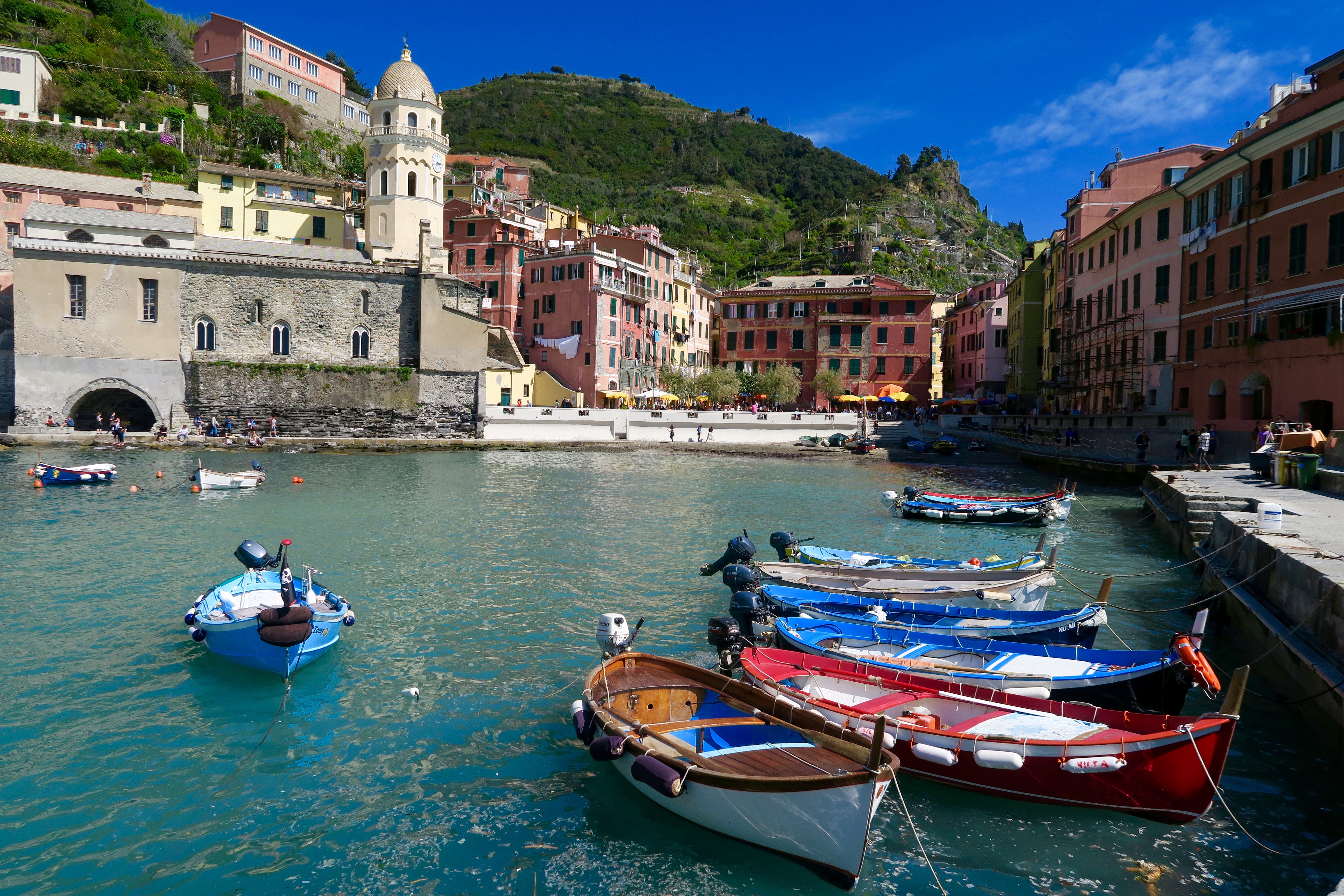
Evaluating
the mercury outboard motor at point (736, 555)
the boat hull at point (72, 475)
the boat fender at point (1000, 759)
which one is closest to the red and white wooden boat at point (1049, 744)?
the boat fender at point (1000, 759)

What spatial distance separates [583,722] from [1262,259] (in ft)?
107

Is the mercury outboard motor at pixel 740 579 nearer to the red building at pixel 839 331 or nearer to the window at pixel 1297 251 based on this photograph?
the window at pixel 1297 251

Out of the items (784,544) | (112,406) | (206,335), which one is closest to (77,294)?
(206,335)

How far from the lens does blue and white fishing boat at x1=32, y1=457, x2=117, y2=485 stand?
28297 mm

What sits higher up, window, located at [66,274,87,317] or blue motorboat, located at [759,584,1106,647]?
window, located at [66,274,87,317]

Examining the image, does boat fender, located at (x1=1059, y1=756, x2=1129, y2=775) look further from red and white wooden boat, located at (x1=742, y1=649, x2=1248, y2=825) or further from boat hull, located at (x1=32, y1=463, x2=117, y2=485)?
boat hull, located at (x1=32, y1=463, x2=117, y2=485)

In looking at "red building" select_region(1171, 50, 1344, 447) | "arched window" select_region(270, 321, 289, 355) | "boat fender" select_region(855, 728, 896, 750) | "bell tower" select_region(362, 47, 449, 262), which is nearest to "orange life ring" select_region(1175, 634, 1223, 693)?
"boat fender" select_region(855, 728, 896, 750)

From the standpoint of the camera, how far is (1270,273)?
2859 centimetres

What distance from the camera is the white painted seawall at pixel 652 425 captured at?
5119 centimetres

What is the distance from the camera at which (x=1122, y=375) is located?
40438 mm

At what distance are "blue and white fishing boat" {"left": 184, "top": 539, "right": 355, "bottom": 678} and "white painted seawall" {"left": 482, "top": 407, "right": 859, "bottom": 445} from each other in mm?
38391

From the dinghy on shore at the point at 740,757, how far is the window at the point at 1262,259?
1212 inches

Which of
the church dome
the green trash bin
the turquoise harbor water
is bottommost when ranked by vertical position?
the turquoise harbor water

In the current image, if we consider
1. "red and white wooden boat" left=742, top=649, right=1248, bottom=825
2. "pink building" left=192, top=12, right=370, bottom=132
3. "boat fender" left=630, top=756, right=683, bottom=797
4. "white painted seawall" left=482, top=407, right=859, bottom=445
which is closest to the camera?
"boat fender" left=630, top=756, right=683, bottom=797
